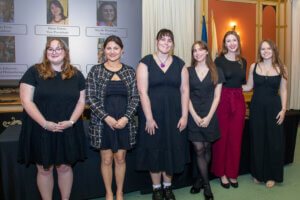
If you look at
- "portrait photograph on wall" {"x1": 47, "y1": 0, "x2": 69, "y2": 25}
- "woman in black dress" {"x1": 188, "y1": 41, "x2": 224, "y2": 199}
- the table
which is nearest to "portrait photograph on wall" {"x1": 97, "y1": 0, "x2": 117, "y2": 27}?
"portrait photograph on wall" {"x1": 47, "y1": 0, "x2": 69, "y2": 25}

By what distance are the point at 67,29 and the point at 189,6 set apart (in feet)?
8.60

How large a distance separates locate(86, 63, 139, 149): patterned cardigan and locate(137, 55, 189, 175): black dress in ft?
0.48

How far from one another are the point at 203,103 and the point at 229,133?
1.93 feet

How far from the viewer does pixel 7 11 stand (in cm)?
464

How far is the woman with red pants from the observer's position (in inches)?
108

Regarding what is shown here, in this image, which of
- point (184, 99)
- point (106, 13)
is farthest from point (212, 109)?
point (106, 13)

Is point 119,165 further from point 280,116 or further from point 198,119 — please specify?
point 280,116

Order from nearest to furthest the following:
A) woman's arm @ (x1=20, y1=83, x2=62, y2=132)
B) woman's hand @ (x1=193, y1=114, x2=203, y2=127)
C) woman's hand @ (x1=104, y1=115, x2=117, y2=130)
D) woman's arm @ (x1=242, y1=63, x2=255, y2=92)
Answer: woman's arm @ (x1=20, y1=83, x2=62, y2=132) < woman's hand @ (x1=104, y1=115, x2=117, y2=130) < woman's hand @ (x1=193, y1=114, x2=203, y2=127) < woman's arm @ (x1=242, y1=63, x2=255, y2=92)

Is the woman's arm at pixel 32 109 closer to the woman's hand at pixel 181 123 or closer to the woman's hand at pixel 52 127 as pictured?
the woman's hand at pixel 52 127

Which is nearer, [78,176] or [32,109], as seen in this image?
[32,109]

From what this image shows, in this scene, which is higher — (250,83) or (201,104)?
(250,83)

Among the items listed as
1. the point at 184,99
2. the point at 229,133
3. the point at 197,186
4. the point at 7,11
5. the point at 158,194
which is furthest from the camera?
the point at 7,11

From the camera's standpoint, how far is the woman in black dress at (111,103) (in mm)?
2143

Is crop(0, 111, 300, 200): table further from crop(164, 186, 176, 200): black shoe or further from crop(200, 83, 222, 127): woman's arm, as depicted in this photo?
crop(200, 83, 222, 127): woman's arm
